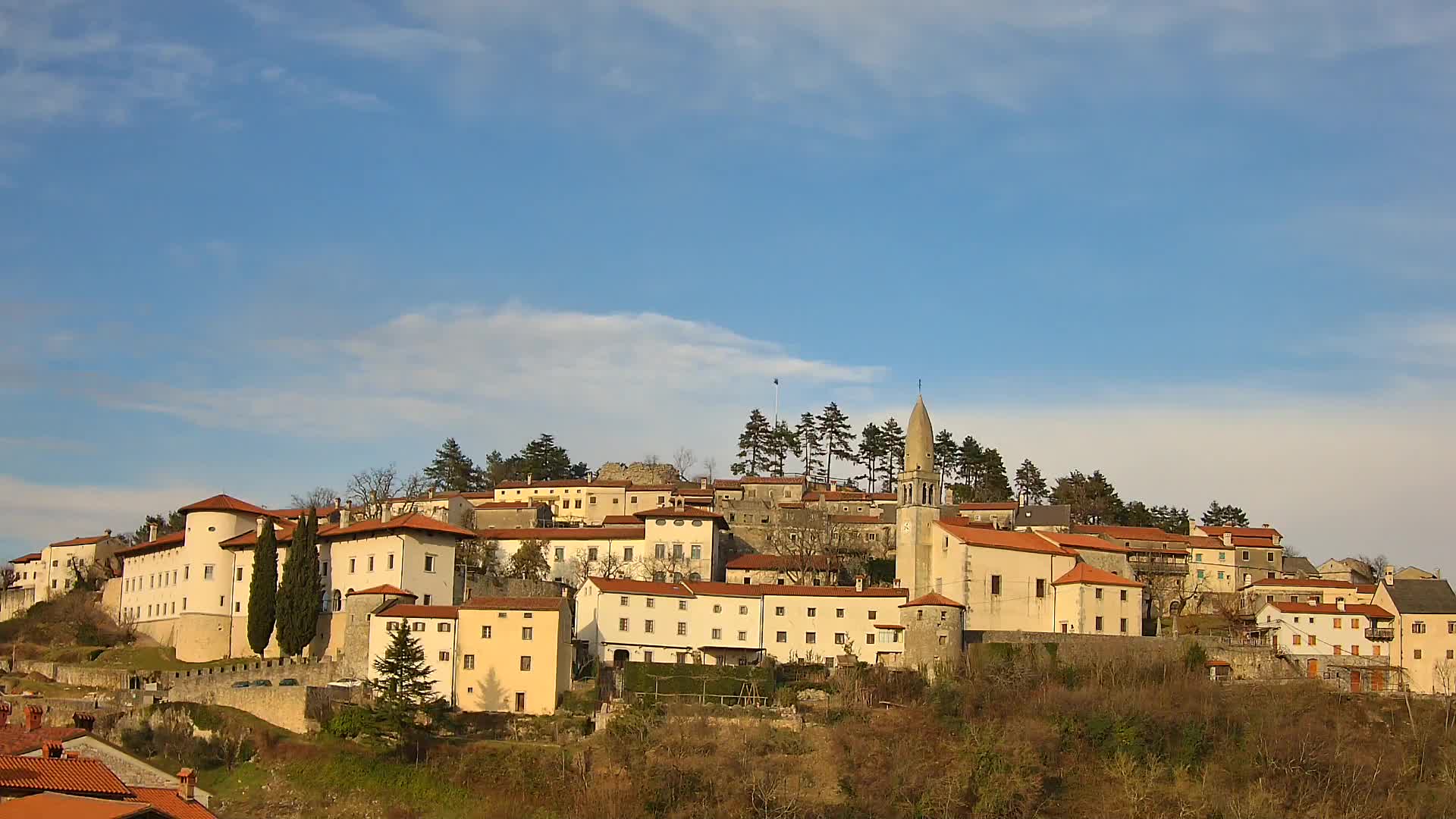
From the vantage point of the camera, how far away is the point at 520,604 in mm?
62125

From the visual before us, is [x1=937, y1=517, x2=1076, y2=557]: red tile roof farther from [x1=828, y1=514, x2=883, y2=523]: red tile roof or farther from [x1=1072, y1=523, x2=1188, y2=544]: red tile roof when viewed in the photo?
[x1=1072, y1=523, x2=1188, y2=544]: red tile roof

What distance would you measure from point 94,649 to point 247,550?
8.33m

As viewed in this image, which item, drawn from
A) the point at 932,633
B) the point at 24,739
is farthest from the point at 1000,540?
the point at 24,739

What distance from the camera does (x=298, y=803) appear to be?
5550 cm

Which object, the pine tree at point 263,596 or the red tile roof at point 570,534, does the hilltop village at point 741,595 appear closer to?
the red tile roof at point 570,534

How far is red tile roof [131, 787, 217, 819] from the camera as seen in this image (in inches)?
1372

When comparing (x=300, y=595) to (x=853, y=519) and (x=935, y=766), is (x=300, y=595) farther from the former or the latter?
(x=853, y=519)

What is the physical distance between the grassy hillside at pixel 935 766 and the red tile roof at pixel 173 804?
1790 centimetres

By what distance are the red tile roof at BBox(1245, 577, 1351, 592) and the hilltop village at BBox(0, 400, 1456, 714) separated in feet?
0.62

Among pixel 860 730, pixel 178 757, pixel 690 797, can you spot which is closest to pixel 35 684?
pixel 178 757

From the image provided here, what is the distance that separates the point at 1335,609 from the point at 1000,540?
14.8 meters

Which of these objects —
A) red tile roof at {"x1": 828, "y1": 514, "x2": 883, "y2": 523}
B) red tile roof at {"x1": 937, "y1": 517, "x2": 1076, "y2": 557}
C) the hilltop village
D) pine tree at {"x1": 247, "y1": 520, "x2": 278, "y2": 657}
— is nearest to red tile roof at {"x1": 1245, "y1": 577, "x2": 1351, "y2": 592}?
the hilltop village

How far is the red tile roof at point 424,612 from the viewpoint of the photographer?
63.0m

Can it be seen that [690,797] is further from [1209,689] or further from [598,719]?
[1209,689]
